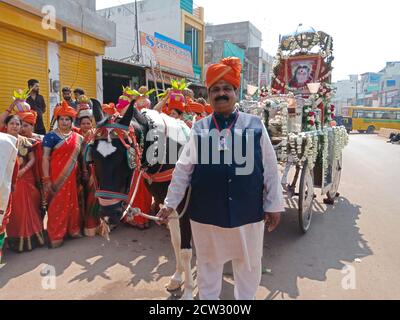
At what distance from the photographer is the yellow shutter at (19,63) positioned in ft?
21.8

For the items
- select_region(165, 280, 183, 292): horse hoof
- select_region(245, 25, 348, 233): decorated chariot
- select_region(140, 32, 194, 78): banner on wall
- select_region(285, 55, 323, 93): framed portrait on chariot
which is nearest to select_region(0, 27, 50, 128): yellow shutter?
select_region(140, 32, 194, 78): banner on wall

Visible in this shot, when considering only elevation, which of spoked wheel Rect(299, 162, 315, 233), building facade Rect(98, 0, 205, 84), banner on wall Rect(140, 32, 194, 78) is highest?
building facade Rect(98, 0, 205, 84)

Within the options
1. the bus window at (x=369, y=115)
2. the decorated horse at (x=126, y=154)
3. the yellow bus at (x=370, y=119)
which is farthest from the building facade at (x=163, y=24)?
the bus window at (x=369, y=115)

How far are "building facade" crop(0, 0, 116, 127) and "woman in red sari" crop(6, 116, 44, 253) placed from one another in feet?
12.1

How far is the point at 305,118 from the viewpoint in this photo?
15.1ft

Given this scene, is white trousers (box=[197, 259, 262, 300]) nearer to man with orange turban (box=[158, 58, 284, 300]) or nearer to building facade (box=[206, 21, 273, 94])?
man with orange turban (box=[158, 58, 284, 300])

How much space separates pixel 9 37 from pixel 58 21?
1.19 m

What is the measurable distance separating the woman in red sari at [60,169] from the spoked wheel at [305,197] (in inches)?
109

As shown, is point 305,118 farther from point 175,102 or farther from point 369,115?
point 369,115

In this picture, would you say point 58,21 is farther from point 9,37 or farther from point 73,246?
point 73,246

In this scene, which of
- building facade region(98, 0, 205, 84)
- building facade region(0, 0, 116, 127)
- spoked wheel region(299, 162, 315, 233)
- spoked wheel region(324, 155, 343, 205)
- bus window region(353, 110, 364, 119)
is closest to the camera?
spoked wheel region(299, 162, 315, 233)

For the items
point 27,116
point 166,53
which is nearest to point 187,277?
point 27,116

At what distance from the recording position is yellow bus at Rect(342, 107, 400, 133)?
2930 centimetres

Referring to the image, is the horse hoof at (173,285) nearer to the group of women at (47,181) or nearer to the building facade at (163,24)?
the group of women at (47,181)
